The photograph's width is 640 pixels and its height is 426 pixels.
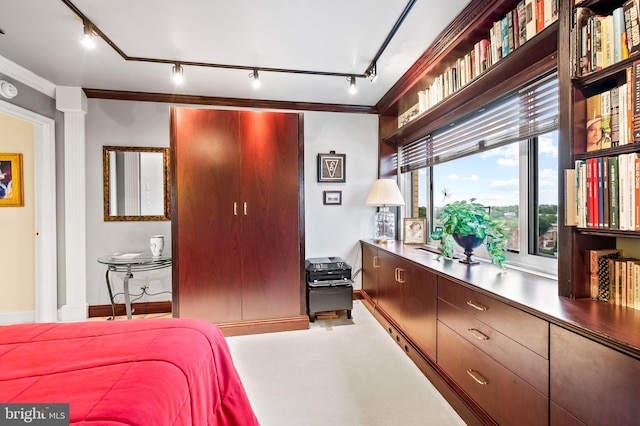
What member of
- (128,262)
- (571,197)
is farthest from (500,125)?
(128,262)

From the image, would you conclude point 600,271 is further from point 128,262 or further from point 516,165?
point 128,262

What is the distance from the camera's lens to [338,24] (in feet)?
7.04

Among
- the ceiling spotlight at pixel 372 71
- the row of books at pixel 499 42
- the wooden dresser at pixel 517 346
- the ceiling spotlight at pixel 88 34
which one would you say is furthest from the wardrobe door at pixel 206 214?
the row of books at pixel 499 42

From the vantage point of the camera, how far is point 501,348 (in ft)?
4.67

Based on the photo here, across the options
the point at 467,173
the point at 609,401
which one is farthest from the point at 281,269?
the point at 609,401

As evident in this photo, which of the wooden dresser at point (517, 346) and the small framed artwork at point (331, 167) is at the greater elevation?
the small framed artwork at point (331, 167)

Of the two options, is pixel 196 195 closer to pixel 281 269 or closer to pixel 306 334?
pixel 281 269

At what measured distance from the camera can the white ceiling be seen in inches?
76.8

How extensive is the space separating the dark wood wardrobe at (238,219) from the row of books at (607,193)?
2170 millimetres

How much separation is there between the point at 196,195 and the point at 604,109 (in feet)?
9.35

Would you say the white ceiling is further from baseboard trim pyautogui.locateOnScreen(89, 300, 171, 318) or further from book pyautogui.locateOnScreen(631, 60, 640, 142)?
baseboard trim pyautogui.locateOnScreen(89, 300, 171, 318)

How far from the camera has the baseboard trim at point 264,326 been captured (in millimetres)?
2809

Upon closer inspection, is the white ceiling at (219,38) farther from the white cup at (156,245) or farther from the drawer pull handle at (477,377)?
the drawer pull handle at (477,377)

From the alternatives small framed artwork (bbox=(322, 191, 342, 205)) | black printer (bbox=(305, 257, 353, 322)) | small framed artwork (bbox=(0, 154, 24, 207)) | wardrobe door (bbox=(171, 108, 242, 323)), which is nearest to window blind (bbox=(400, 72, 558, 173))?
small framed artwork (bbox=(322, 191, 342, 205))
